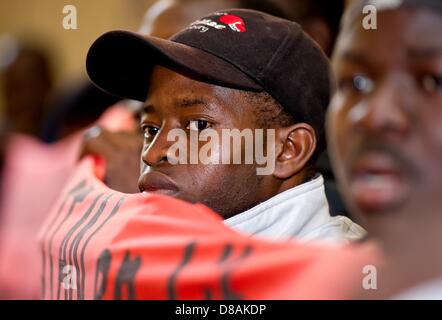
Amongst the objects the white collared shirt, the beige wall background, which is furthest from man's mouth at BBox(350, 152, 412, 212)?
the beige wall background

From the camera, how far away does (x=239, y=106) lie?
1540 mm

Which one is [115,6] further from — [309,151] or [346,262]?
[346,262]

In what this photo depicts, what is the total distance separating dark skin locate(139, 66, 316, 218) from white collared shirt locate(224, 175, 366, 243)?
78mm

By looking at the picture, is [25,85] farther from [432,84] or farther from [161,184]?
[432,84]

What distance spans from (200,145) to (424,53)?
1.91 ft

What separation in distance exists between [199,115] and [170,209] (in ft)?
1.11

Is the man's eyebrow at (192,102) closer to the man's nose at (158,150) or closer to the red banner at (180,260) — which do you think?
the man's nose at (158,150)

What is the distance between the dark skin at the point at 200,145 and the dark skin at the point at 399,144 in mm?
455

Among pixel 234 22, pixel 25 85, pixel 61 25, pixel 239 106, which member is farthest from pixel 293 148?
pixel 61 25

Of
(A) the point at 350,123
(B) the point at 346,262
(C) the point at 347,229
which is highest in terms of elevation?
(A) the point at 350,123

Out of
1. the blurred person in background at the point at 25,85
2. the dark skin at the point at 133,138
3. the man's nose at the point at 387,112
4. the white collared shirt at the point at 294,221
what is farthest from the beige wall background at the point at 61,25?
the man's nose at the point at 387,112

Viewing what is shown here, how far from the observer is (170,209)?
3.98ft

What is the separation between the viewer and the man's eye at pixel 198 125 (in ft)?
4.95
